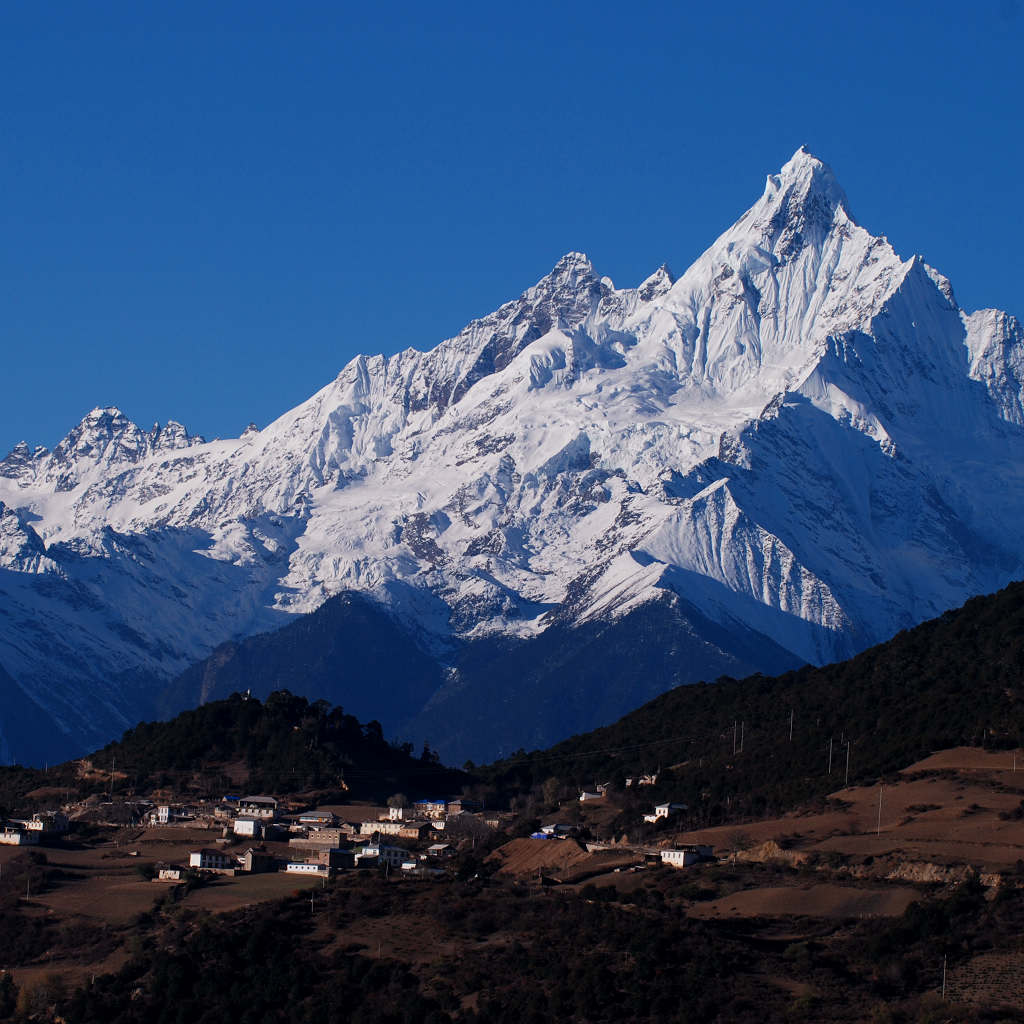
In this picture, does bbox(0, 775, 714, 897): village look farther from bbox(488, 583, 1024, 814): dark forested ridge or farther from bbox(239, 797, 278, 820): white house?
bbox(488, 583, 1024, 814): dark forested ridge

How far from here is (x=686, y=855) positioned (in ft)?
408

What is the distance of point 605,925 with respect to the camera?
104 meters

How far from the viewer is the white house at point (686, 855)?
405 ft

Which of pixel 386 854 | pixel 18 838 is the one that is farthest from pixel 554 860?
pixel 18 838

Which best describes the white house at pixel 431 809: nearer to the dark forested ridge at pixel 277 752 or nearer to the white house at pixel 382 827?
the white house at pixel 382 827

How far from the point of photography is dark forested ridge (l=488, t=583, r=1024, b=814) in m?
148

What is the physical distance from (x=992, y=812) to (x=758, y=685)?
72565 mm

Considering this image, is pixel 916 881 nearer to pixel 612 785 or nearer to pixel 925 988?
pixel 925 988

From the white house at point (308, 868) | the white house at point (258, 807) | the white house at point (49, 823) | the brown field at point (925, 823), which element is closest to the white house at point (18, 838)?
the white house at point (49, 823)

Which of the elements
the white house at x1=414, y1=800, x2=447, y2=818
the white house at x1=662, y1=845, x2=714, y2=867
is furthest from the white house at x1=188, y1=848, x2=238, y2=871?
the white house at x1=414, y1=800, x2=447, y2=818

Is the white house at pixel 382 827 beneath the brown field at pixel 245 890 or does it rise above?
above

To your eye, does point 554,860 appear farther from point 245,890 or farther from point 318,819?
point 318,819

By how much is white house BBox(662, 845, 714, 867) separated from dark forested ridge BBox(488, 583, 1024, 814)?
16.9m

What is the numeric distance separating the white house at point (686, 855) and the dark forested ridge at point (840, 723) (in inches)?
666
